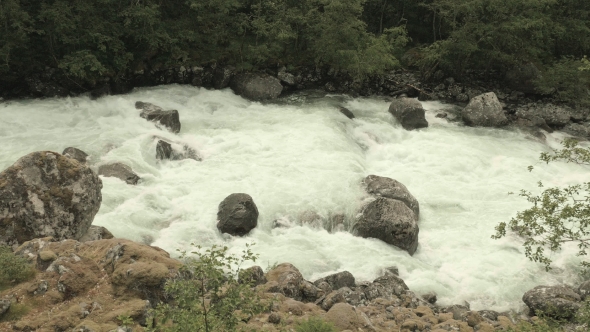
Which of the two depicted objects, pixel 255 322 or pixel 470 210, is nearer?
pixel 255 322

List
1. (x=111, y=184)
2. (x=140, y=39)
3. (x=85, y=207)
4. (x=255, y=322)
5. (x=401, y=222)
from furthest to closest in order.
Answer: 1. (x=140, y=39)
2. (x=111, y=184)
3. (x=401, y=222)
4. (x=85, y=207)
5. (x=255, y=322)

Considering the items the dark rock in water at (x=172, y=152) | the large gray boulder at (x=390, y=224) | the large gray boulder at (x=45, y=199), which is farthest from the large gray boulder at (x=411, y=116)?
the large gray boulder at (x=45, y=199)

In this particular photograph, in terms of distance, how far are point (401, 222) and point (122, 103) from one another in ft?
47.3

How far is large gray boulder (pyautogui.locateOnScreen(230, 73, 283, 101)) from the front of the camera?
87.0 feet

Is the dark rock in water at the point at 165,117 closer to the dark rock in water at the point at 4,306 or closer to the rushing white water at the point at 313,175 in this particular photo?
the rushing white water at the point at 313,175

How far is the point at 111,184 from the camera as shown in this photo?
1714 cm

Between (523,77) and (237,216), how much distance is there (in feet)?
70.3

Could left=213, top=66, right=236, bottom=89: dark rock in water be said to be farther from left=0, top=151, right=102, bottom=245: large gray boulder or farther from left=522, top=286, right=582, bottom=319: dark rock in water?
left=522, top=286, right=582, bottom=319: dark rock in water

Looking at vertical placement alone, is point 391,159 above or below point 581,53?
below

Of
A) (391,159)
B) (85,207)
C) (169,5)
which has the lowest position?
(391,159)

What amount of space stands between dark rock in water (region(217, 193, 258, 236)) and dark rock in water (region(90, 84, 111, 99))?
12.0 meters

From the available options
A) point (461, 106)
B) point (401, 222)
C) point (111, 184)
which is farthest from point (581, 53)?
point (111, 184)

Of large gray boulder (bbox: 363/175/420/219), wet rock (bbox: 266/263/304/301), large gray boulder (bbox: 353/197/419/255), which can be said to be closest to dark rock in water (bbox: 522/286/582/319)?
large gray boulder (bbox: 353/197/419/255)

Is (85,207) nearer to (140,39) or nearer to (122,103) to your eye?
(122,103)
